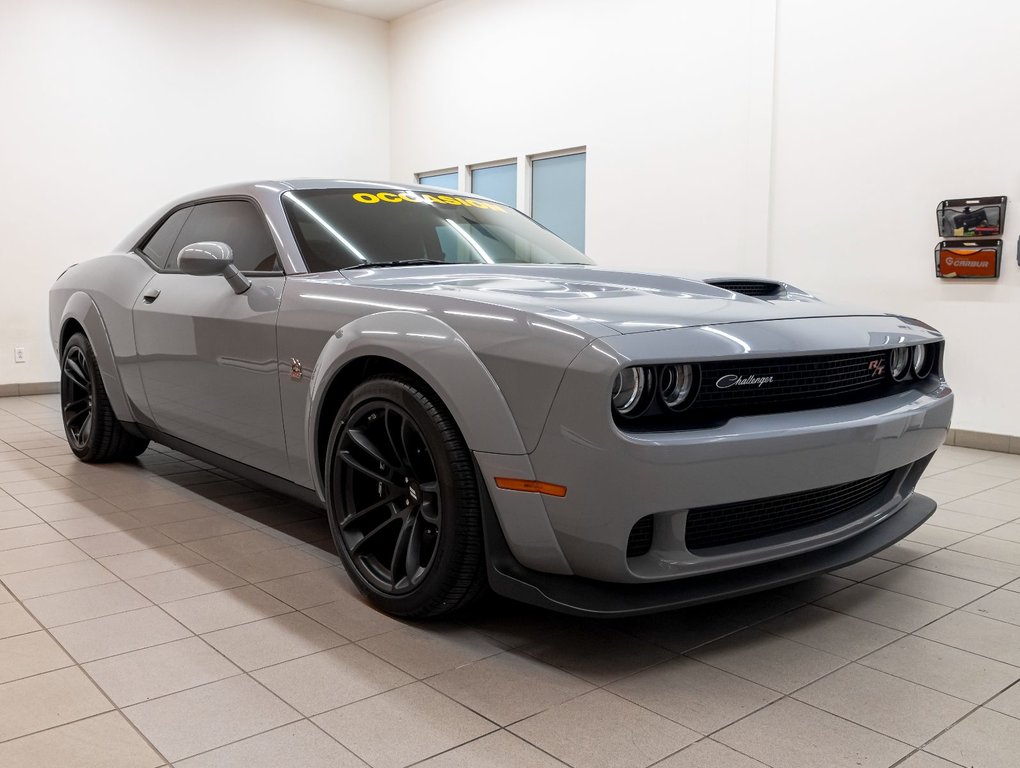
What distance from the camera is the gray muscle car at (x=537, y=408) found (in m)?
1.83

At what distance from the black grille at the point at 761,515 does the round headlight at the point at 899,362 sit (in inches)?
13.3

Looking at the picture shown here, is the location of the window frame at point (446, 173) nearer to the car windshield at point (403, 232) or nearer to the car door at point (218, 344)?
the car door at point (218, 344)

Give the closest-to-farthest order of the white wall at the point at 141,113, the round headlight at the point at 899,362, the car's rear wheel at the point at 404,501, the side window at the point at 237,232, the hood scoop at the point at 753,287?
the car's rear wheel at the point at 404,501
the round headlight at the point at 899,362
the hood scoop at the point at 753,287
the side window at the point at 237,232
the white wall at the point at 141,113

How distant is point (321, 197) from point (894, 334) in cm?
191

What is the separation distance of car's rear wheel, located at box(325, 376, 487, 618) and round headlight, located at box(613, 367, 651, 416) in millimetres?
411

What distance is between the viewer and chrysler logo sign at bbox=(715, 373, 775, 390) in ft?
6.24

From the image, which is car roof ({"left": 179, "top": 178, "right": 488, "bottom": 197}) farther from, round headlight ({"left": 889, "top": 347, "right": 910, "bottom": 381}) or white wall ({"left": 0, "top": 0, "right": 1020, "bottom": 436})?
white wall ({"left": 0, "top": 0, "right": 1020, "bottom": 436})

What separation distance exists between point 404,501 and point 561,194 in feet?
21.3

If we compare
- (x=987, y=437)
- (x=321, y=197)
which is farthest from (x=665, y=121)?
(x=321, y=197)

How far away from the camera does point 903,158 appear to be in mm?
5551

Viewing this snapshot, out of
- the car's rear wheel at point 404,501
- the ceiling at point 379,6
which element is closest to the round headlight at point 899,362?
the car's rear wheel at point 404,501

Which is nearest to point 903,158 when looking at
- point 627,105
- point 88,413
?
Answer: point 627,105

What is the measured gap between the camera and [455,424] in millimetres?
2051

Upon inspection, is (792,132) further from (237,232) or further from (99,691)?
(99,691)
